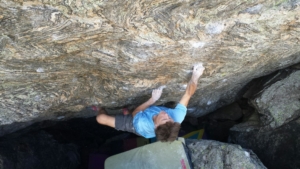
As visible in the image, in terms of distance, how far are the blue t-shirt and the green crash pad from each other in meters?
1.45

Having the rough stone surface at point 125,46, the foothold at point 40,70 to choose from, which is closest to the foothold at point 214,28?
the rough stone surface at point 125,46

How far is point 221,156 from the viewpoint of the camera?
5629mm

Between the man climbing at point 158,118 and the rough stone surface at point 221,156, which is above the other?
the man climbing at point 158,118

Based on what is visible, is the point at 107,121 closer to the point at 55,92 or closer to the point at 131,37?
the point at 55,92

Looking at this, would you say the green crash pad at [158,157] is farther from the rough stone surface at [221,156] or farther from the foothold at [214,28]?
the foothold at [214,28]

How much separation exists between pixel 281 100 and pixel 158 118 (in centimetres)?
321

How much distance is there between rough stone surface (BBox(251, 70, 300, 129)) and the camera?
5863 mm

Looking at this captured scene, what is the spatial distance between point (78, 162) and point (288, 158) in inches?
199

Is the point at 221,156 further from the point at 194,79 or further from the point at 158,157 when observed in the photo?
the point at 194,79

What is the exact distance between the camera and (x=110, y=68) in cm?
405

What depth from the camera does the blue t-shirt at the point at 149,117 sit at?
14.2 feet

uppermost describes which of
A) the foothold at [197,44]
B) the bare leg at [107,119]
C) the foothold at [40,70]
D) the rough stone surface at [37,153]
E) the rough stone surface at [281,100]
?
the foothold at [197,44]

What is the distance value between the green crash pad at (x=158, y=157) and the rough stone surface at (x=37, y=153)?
171 centimetres

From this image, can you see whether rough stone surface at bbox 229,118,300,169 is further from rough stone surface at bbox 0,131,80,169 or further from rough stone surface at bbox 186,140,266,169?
rough stone surface at bbox 0,131,80,169
